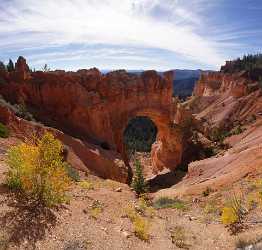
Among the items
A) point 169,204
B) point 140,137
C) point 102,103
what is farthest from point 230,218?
point 140,137

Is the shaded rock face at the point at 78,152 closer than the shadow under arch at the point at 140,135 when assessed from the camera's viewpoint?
Yes

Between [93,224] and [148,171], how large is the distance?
51.3m

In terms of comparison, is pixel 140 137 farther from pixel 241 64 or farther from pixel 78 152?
pixel 78 152

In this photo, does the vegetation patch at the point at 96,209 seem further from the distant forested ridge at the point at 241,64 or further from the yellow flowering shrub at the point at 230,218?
the distant forested ridge at the point at 241,64

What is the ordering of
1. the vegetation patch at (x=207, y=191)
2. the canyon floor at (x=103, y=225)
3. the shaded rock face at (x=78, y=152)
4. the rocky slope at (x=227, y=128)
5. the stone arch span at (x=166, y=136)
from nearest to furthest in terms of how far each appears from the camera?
the canyon floor at (x=103, y=225), the vegetation patch at (x=207, y=191), the shaded rock face at (x=78, y=152), the rocky slope at (x=227, y=128), the stone arch span at (x=166, y=136)

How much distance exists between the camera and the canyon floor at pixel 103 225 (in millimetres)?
12914

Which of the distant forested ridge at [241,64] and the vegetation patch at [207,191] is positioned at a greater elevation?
the distant forested ridge at [241,64]

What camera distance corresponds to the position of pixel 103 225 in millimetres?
16094

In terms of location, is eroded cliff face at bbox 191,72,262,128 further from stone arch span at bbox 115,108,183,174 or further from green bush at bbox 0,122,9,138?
green bush at bbox 0,122,9,138

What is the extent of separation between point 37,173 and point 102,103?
1267 inches

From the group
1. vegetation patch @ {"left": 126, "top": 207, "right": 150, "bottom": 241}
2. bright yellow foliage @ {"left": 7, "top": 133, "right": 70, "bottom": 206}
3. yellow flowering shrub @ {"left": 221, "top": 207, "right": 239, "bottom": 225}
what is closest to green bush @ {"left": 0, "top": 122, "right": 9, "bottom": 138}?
bright yellow foliage @ {"left": 7, "top": 133, "right": 70, "bottom": 206}

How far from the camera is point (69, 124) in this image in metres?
43.0

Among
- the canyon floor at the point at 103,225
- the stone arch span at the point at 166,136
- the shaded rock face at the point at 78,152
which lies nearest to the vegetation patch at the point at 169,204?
the canyon floor at the point at 103,225

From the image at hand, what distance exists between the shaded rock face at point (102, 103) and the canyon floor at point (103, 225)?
61.6 feet
